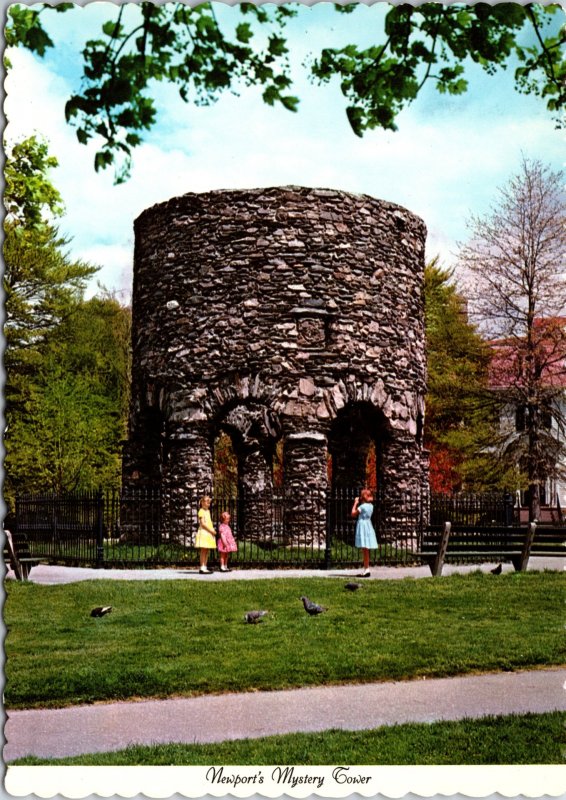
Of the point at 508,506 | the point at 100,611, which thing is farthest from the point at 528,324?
the point at 100,611

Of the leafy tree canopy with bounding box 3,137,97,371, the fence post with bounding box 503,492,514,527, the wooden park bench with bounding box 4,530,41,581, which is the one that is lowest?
the wooden park bench with bounding box 4,530,41,581

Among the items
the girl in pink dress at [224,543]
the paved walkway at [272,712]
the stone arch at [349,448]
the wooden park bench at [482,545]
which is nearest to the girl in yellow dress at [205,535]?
the girl in pink dress at [224,543]

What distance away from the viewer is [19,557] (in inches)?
596

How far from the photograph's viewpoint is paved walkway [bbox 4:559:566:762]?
7.75 m

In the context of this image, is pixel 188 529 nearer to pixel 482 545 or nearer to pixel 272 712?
pixel 482 545

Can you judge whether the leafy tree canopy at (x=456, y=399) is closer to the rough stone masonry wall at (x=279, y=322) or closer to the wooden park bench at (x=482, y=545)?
the rough stone masonry wall at (x=279, y=322)

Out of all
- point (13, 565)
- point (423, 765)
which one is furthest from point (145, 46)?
point (13, 565)

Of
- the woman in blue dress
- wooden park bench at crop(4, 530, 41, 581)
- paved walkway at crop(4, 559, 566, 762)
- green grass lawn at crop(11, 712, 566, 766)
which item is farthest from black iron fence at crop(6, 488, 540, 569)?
green grass lawn at crop(11, 712, 566, 766)

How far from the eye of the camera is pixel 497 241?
19.1 meters

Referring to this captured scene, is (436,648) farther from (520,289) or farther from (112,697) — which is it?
(520,289)

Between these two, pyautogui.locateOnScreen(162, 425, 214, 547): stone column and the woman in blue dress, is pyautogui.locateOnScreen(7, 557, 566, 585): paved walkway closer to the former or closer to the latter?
the woman in blue dress

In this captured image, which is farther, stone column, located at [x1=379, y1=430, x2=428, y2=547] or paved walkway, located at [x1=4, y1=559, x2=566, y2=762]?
stone column, located at [x1=379, y1=430, x2=428, y2=547]

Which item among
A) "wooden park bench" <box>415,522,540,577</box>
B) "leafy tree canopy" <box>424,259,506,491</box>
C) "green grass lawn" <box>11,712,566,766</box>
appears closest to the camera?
"green grass lawn" <box>11,712,566,766</box>

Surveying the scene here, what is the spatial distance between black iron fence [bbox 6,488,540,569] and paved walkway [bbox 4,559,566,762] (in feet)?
28.2
